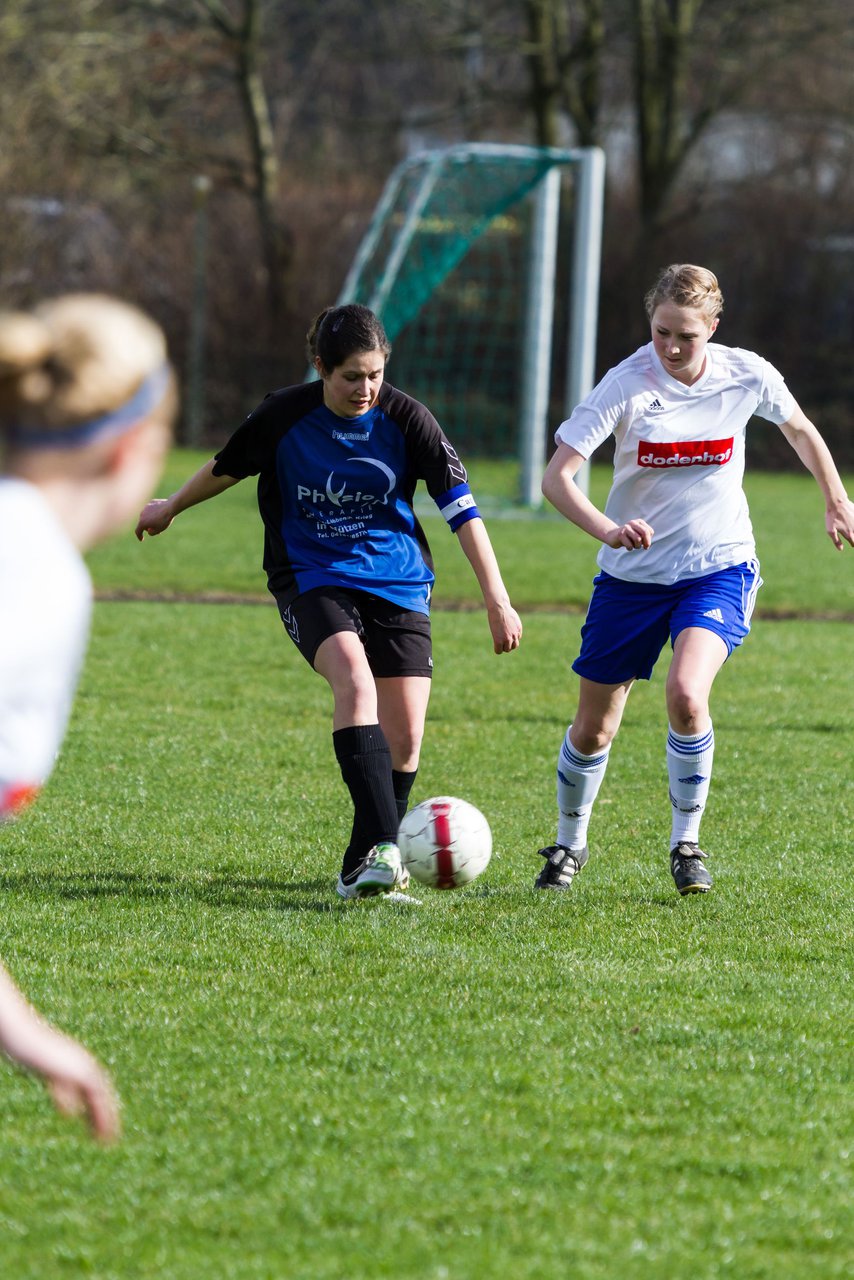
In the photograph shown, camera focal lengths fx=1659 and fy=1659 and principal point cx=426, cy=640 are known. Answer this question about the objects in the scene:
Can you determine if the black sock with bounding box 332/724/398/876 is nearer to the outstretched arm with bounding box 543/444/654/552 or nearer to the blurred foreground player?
the outstretched arm with bounding box 543/444/654/552

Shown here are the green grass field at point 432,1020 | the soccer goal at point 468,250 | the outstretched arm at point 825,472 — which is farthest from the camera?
the soccer goal at point 468,250

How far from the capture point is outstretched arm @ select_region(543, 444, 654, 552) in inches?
186

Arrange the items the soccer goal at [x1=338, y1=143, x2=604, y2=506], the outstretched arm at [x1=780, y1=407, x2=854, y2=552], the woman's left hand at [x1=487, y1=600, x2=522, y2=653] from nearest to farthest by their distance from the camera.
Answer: the woman's left hand at [x1=487, y1=600, x2=522, y2=653], the outstretched arm at [x1=780, y1=407, x2=854, y2=552], the soccer goal at [x1=338, y1=143, x2=604, y2=506]

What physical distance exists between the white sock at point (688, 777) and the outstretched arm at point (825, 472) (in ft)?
2.57

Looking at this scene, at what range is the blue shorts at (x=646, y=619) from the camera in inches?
201

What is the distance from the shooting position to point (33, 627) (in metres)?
2.09

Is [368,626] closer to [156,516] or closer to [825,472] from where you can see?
[156,516]

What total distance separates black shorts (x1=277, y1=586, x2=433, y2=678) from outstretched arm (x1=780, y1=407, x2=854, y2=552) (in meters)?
1.31

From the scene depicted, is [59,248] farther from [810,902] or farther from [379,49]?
[810,902]

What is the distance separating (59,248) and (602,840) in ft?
75.4

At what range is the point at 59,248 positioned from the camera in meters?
26.8

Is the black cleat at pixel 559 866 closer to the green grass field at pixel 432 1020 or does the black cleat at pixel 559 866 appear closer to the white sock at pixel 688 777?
the green grass field at pixel 432 1020

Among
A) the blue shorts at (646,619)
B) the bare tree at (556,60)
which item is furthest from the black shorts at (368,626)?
the bare tree at (556,60)

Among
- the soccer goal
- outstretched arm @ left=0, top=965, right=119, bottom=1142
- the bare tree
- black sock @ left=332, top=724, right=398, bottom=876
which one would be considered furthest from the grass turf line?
the bare tree
